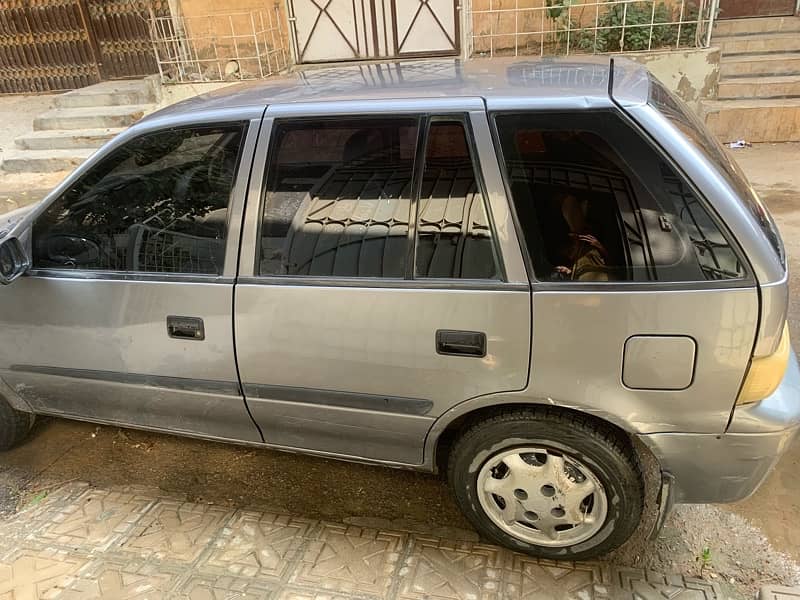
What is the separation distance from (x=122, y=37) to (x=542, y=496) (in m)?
10.7

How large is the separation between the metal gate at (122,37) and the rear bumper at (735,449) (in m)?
10.3

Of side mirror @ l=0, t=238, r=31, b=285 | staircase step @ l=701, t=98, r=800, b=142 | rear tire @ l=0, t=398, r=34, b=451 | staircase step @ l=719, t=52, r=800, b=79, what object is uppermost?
side mirror @ l=0, t=238, r=31, b=285

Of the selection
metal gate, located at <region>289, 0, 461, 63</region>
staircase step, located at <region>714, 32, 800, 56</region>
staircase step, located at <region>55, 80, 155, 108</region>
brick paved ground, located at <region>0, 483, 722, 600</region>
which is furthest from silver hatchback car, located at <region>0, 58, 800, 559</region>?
staircase step, located at <region>55, 80, 155, 108</region>

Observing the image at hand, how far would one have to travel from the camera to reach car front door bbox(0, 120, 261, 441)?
2.37 meters

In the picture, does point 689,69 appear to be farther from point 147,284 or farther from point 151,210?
point 147,284

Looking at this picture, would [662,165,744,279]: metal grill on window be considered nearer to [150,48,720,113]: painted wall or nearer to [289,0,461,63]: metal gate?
[150,48,720,113]: painted wall

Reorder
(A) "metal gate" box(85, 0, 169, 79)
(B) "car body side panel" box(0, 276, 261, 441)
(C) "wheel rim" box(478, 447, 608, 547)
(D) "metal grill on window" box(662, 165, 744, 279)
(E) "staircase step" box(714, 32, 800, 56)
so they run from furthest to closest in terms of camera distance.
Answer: (A) "metal gate" box(85, 0, 169, 79), (E) "staircase step" box(714, 32, 800, 56), (B) "car body side panel" box(0, 276, 261, 441), (C) "wheel rim" box(478, 447, 608, 547), (D) "metal grill on window" box(662, 165, 744, 279)

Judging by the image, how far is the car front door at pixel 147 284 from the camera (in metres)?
2.37

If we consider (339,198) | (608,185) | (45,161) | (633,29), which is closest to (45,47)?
(45,161)

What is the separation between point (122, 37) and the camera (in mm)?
10117

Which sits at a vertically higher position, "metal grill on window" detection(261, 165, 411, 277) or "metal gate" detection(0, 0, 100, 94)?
"metal gate" detection(0, 0, 100, 94)

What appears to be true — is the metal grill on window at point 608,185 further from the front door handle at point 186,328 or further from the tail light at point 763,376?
the front door handle at point 186,328

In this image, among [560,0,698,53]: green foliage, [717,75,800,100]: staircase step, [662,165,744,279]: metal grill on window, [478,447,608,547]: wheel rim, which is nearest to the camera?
[662,165,744,279]: metal grill on window

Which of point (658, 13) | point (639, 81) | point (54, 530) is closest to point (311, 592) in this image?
point (54, 530)
